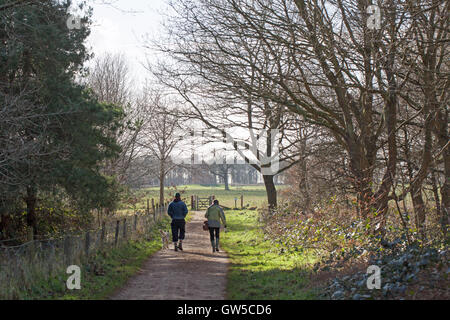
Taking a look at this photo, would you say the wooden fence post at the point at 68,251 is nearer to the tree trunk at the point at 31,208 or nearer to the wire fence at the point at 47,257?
the wire fence at the point at 47,257

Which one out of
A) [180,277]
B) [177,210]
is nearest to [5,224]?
[177,210]

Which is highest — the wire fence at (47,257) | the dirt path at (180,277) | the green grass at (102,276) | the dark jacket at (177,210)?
the dark jacket at (177,210)

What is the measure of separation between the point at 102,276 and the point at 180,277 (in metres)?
1.76

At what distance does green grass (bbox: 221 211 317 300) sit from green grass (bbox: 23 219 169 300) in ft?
8.18

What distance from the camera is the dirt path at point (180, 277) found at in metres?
8.73

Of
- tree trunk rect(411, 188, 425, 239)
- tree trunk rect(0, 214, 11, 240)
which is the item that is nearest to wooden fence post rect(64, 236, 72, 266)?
tree trunk rect(0, 214, 11, 240)

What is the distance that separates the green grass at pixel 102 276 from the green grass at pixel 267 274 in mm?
2495

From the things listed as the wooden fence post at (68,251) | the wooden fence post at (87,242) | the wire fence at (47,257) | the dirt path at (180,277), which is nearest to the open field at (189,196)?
the wire fence at (47,257)

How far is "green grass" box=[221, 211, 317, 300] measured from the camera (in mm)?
8609

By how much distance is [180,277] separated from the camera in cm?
1052

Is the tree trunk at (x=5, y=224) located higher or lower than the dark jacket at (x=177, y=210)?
lower

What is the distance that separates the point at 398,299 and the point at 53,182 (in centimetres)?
1074

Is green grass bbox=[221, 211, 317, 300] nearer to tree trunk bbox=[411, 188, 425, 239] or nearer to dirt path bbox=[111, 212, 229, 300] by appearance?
dirt path bbox=[111, 212, 229, 300]

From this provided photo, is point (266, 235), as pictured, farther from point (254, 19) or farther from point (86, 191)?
point (254, 19)
